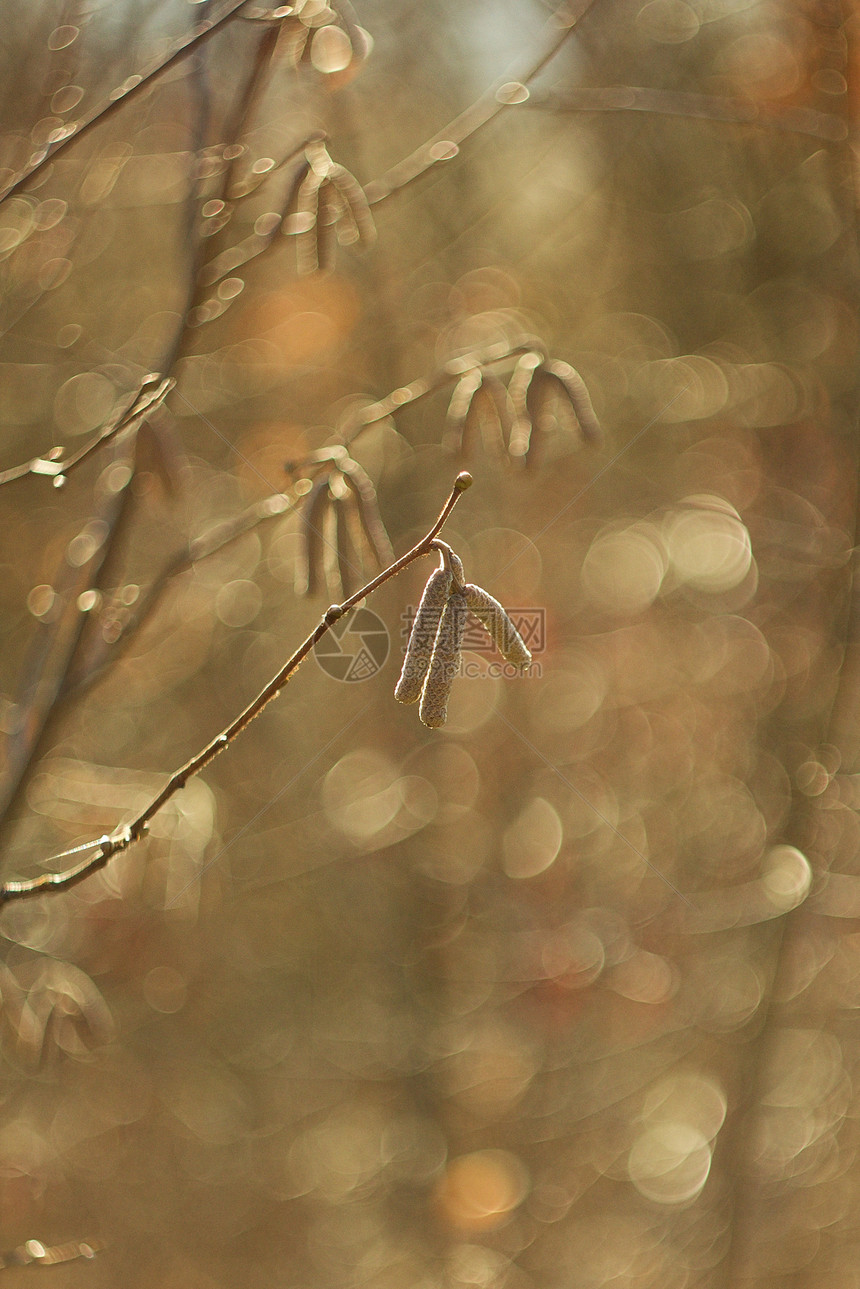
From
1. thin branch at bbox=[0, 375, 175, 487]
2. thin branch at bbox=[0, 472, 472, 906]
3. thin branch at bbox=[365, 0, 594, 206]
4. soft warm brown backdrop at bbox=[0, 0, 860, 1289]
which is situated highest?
thin branch at bbox=[365, 0, 594, 206]

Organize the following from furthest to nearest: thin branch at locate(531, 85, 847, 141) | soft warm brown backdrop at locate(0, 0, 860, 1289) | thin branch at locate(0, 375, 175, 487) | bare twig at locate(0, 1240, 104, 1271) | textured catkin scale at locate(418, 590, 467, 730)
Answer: soft warm brown backdrop at locate(0, 0, 860, 1289) < thin branch at locate(531, 85, 847, 141) < bare twig at locate(0, 1240, 104, 1271) < thin branch at locate(0, 375, 175, 487) < textured catkin scale at locate(418, 590, 467, 730)

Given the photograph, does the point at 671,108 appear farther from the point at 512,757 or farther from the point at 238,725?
the point at 512,757

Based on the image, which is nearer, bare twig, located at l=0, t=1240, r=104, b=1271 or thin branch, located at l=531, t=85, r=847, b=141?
bare twig, located at l=0, t=1240, r=104, b=1271

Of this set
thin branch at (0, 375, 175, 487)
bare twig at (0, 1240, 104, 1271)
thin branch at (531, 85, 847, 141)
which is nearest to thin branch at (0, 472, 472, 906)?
thin branch at (0, 375, 175, 487)

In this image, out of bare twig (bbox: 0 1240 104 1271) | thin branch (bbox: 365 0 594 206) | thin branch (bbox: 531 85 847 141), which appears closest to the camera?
bare twig (bbox: 0 1240 104 1271)

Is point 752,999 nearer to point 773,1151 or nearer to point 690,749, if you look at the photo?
point 773,1151

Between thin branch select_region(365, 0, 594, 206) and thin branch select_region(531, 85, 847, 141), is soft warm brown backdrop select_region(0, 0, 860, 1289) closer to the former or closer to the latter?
thin branch select_region(531, 85, 847, 141)

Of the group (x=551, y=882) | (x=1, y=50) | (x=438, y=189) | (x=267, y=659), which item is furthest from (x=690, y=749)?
(x=1, y=50)

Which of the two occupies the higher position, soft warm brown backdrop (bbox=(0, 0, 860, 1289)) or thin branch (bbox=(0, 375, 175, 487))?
thin branch (bbox=(0, 375, 175, 487))
